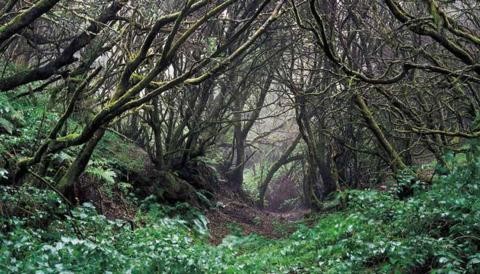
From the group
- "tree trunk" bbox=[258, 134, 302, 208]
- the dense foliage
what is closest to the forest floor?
"tree trunk" bbox=[258, 134, 302, 208]

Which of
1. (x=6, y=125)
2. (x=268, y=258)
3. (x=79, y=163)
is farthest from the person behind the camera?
(x=268, y=258)

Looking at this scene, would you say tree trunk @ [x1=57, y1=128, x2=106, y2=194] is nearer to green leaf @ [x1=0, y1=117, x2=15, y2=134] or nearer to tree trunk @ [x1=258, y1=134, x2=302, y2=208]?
green leaf @ [x1=0, y1=117, x2=15, y2=134]

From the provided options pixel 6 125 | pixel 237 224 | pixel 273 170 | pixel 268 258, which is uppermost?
pixel 6 125

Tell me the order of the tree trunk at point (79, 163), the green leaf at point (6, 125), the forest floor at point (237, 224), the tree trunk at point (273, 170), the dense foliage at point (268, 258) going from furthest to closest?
the tree trunk at point (273, 170) → the forest floor at point (237, 224) → the green leaf at point (6, 125) → the tree trunk at point (79, 163) → the dense foliage at point (268, 258)

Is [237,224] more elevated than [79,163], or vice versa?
[79,163]

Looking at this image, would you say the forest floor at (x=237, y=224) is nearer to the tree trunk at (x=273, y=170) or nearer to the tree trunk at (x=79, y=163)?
the tree trunk at (x=273, y=170)

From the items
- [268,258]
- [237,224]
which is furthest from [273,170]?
[268,258]

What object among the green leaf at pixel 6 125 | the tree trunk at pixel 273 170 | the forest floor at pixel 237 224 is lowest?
the forest floor at pixel 237 224

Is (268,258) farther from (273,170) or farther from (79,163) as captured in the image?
(273,170)

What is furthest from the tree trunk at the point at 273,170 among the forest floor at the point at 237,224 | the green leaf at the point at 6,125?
Result: the green leaf at the point at 6,125

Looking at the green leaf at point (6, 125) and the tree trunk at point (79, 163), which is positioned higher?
the green leaf at point (6, 125)

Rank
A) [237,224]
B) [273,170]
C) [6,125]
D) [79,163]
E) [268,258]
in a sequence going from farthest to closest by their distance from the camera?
1. [273,170]
2. [237,224]
3. [268,258]
4. [6,125]
5. [79,163]

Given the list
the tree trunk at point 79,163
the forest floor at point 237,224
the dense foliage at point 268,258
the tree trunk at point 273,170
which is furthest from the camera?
the tree trunk at point 273,170

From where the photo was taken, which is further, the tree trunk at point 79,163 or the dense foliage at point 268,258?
the tree trunk at point 79,163
